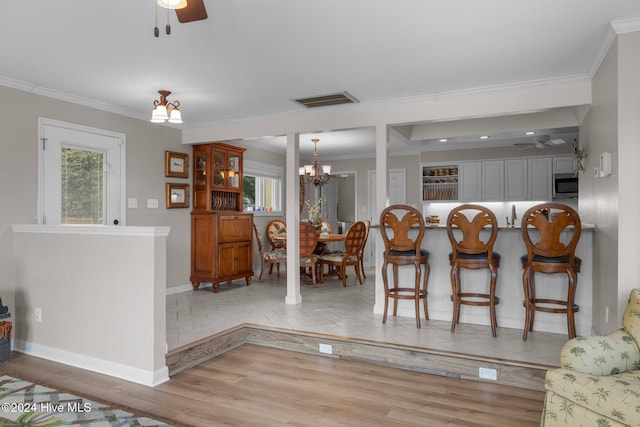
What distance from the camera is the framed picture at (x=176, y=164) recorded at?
18.5 ft

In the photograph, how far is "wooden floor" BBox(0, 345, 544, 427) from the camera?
2576mm

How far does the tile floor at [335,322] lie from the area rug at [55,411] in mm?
833

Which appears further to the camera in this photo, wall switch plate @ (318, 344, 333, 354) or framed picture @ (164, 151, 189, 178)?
framed picture @ (164, 151, 189, 178)

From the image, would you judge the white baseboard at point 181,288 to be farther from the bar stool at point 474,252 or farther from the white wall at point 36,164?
the bar stool at point 474,252

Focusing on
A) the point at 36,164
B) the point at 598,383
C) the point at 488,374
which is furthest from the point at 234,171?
the point at 598,383

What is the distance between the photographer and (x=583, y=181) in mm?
4473

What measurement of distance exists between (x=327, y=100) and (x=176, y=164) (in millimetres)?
2473

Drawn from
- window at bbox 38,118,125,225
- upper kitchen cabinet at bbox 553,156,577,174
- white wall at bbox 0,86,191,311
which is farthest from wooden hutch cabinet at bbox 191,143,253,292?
upper kitchen cabinet at bbox 553,156,577,174

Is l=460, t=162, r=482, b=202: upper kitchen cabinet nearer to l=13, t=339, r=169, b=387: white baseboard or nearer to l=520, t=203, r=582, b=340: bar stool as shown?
l=520, t=203, r=582, b=340: bar stool

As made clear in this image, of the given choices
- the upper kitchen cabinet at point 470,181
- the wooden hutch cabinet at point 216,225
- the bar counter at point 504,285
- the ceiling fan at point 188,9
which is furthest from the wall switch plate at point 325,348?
the upper kitchen cabinet at point 470,181

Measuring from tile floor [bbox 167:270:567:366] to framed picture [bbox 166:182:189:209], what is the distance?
1217 mm

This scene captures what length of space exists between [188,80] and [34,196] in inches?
75.3

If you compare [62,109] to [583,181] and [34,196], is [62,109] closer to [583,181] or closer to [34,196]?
[34,196]

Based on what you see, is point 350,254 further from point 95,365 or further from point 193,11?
point 193,11
